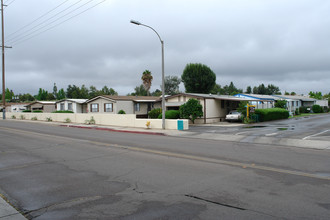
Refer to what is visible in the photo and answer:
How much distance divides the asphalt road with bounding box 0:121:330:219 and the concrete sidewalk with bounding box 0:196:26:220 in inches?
8.1

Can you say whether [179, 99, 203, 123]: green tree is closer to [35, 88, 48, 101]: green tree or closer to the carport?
the carport

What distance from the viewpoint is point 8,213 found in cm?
495

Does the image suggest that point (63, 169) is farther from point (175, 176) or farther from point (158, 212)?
point (158, 212)

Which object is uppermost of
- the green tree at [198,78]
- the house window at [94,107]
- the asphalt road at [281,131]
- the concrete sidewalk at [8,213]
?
the green tree at [198,78]

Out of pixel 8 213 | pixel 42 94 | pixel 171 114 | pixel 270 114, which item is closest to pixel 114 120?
pixel 171 114

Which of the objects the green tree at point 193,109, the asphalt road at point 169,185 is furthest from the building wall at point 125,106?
the asphalt road at point 169,185

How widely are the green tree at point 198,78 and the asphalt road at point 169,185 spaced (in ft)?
173

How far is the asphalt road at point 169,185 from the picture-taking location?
4.97 metres

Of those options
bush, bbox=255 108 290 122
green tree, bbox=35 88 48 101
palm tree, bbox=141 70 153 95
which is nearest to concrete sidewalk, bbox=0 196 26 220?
bush, bbox=255 108 290 122

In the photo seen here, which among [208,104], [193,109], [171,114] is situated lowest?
[171,114]

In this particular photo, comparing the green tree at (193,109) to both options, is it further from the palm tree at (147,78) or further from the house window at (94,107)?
the palm tree at (147,78)

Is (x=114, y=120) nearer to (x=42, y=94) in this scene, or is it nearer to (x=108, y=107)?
(x=108, y=107)

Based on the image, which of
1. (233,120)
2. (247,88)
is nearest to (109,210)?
(233,120)

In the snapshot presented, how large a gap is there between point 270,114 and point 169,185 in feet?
103
